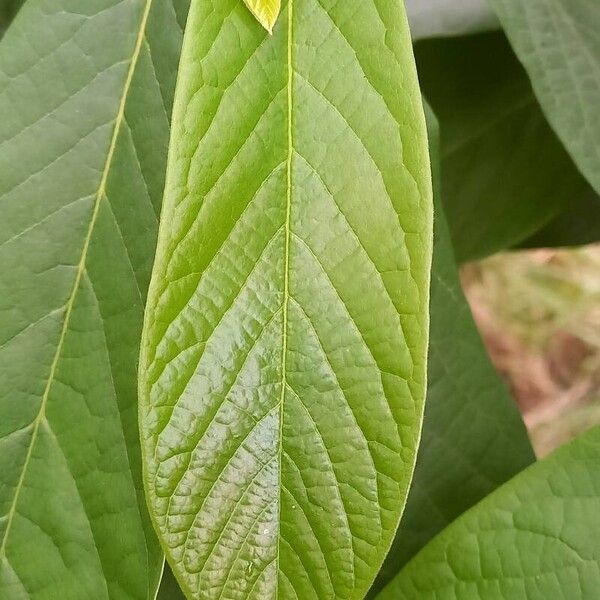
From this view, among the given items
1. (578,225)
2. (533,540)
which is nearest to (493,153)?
(578,225)

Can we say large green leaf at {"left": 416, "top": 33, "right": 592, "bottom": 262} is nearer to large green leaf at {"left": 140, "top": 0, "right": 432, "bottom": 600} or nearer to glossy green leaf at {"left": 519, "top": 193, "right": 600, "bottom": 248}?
glossy green leaf at {"left": 519, "top": 193, "right": 600, "bottom": 248}

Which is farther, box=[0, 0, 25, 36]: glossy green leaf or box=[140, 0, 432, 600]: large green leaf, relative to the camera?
box=[0, 0, 25, 36]: glossy green leaf

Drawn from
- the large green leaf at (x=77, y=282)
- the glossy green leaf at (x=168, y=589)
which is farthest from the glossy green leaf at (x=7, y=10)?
the glossy green leaf at (x=168, y=589)

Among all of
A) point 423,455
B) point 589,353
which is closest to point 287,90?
point 423,455

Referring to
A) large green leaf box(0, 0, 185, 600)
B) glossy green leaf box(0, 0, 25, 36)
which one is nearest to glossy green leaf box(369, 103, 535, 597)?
large green leaf box(0, 0, 185, 600)

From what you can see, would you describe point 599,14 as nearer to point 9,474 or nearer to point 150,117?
point 150,117

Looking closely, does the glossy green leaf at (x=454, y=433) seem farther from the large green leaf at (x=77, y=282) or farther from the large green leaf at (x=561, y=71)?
the large green leaf at (x=77, y=282)

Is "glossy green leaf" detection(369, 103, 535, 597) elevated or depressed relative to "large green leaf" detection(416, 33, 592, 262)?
depressed
